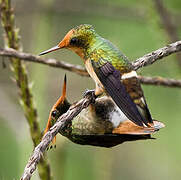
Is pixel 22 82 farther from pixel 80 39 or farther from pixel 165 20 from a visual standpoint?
pixel 165 20

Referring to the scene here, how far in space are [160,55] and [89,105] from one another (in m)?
0.46

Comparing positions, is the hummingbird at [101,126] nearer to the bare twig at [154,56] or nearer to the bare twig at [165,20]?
the bare twig at [154,56]

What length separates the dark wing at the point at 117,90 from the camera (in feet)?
6.52

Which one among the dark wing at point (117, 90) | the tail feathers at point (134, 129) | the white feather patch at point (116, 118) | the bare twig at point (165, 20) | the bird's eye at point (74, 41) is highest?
the bare twig at point (165, 20)

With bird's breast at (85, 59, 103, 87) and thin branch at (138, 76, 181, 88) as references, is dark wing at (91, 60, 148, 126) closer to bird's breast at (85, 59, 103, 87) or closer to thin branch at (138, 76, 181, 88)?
bird's breast at (85, 59, 103, 87)

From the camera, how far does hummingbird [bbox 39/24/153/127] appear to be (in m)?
2.05

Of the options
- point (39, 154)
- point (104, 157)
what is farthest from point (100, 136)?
point (104, 157)

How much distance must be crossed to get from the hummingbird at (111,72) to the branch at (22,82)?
312 millimetres

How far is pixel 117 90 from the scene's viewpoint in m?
2.19

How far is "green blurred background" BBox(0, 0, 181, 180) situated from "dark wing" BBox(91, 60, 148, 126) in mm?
881

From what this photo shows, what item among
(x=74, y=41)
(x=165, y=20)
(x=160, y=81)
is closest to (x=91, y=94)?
(x=74, y=41)

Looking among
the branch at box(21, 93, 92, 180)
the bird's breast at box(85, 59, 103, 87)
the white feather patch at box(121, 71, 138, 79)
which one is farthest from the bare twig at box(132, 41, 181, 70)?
the branch at box(21, 93, 92, 180)

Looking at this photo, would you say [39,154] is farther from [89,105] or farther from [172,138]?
[172,138]

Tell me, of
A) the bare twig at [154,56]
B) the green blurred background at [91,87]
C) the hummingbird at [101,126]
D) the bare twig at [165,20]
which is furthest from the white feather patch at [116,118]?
the bare twig at [165,20]
